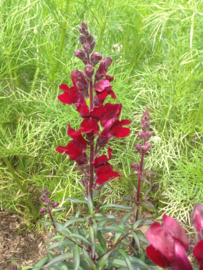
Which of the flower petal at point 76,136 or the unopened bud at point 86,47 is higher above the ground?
the unopened bud at point 86,47

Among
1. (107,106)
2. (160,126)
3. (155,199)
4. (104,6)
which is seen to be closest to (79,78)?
(107,106)

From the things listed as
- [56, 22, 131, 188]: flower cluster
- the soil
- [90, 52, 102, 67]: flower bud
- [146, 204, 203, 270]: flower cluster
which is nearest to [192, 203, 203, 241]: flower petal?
[146, 204, 203, 270]: flower cluster

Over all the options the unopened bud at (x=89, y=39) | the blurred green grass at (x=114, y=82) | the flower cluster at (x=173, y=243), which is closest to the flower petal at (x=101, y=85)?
the unopened bud at (x=89, y=39)

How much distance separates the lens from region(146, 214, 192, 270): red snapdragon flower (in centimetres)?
37

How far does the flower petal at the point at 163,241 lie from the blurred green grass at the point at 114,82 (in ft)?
3.03

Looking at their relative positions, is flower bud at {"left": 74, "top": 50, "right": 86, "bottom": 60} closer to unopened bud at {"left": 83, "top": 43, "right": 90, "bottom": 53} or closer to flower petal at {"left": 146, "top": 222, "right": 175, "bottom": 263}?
unopened bud at {"left": 83, "top": 43, "right": 90, "bottom": 53}

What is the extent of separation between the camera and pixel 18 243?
1477 mm

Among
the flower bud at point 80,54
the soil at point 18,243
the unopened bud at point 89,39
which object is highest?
the unopened bud at point 89,39

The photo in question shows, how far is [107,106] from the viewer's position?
2.25 ft

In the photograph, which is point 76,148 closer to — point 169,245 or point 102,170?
point 102,170

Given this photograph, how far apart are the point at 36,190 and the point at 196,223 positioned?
142 cm

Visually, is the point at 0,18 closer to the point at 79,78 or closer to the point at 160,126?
the point at 79,78

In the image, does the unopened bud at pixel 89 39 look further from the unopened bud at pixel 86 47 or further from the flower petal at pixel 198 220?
the flower petal at pixel 198 220

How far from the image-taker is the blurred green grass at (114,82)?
49.3 inches
